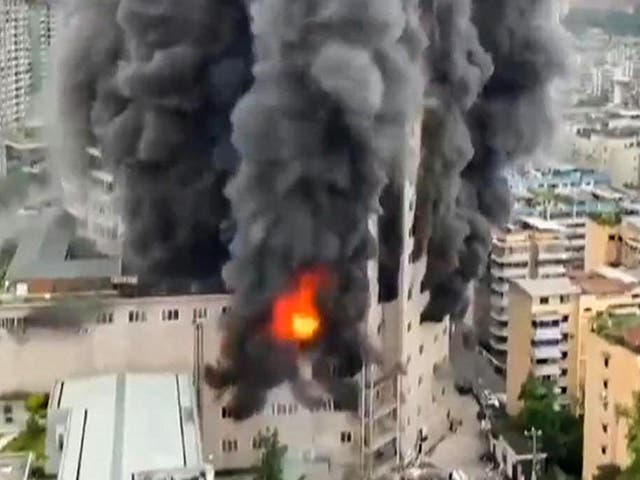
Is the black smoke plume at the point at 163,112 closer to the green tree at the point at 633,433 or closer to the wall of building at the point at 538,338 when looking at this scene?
the wall of building at the point at 538,338

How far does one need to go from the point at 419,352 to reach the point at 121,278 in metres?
0.67

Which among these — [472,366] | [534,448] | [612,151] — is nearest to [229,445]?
[472,366]

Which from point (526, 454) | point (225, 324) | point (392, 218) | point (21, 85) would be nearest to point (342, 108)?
A: point (392, 218)

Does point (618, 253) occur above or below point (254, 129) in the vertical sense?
below

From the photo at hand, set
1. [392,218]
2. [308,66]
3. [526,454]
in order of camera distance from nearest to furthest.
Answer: [308,66] < [392,218] < [526,454]

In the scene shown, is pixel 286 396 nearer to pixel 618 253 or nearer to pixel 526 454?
pixel 526 454

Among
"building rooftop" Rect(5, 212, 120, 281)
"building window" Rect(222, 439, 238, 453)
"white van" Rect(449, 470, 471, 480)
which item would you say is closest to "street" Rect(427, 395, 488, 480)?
"white van" Rect(449, 470, 471, 480)

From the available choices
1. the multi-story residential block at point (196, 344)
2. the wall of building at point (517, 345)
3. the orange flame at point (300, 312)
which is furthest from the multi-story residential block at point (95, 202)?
the wall of building at point (517, 345)

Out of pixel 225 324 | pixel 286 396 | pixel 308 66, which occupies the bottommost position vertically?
pixel 286 396

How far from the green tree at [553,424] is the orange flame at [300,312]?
536mm

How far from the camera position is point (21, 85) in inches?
94.9

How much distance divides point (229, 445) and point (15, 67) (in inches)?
35.9

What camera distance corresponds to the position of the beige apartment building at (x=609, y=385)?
2516 millimetres

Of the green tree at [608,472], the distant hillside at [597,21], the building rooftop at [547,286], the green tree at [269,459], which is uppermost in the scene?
the distant hillside at [597,21]
